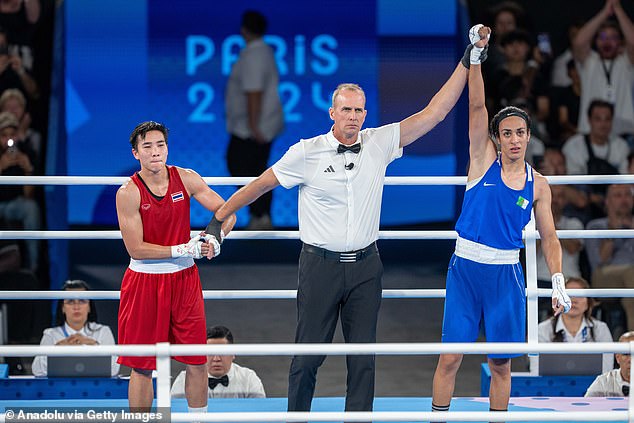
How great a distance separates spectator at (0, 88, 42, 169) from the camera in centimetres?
824

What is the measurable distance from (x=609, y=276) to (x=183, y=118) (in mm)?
4008

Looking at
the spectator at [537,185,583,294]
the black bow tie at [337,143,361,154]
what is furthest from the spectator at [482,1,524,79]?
the black bow tie at [337,143,361,154]

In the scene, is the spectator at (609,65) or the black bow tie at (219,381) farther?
the spectator at (609,65)

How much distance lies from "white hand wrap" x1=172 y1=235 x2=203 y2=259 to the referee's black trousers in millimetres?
393

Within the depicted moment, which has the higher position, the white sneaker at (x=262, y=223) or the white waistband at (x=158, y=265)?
the white sneaker at (x=262, y=223)

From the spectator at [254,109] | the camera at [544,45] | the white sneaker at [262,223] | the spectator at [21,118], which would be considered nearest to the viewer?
the spectator at [21,118]

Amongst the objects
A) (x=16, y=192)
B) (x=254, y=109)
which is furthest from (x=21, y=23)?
(x=254, y=109)

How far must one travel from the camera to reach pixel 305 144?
3910 millimetres

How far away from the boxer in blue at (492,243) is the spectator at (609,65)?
479cm

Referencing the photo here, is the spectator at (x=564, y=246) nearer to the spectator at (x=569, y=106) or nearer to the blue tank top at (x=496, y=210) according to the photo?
the spectator at (x=569, y=106)

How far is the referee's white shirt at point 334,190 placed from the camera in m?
3.85

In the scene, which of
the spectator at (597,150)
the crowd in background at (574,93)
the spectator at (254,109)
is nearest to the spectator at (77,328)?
the spectator at (254,109)

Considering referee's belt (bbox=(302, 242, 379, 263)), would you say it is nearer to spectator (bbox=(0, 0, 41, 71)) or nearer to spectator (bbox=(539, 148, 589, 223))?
spectator (bbox=(539, 148, 589, 223))

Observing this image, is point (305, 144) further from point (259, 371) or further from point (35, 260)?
point (35, 260)
